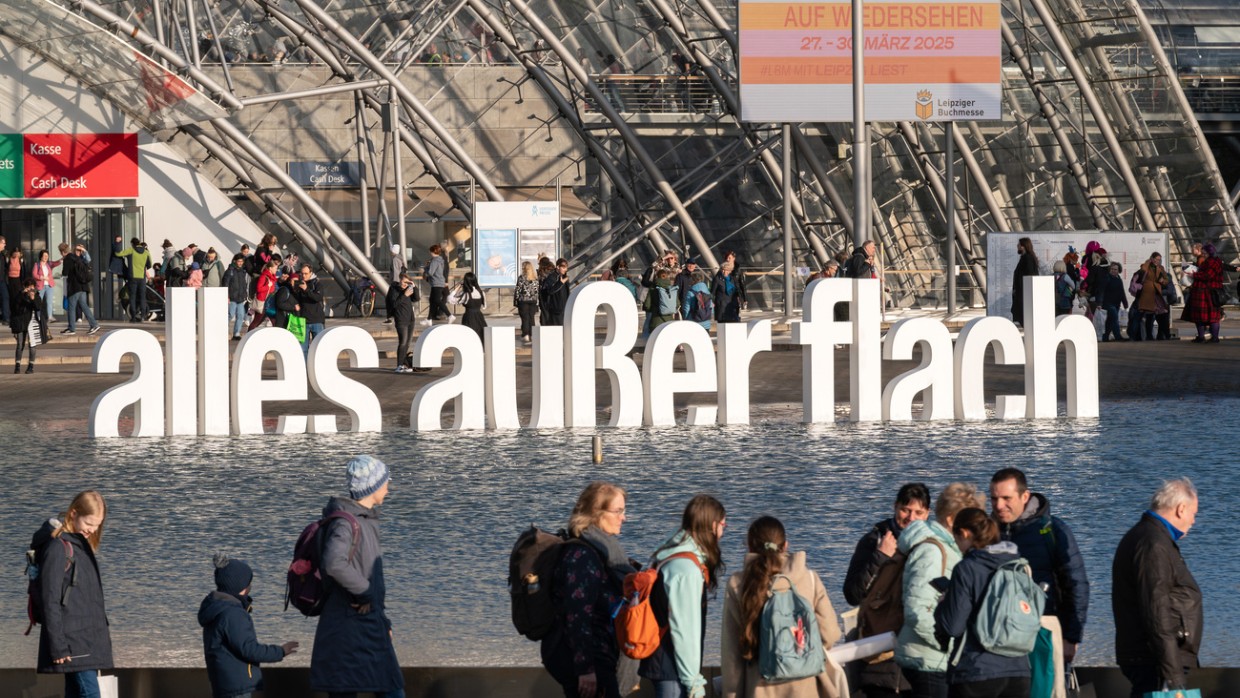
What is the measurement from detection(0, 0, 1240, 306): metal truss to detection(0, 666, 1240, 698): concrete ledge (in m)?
27.1

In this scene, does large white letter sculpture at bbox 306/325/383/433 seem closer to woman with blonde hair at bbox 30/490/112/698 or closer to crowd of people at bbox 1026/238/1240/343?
woman with blonde hair at bbox 30/490/112/698

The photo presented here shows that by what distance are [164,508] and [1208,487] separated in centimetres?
730

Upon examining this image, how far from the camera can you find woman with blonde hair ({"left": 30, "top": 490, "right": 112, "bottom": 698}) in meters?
7.29

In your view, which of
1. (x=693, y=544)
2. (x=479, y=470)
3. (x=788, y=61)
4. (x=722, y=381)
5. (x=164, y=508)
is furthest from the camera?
(x=788, y=61)

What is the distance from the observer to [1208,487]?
12977 mm

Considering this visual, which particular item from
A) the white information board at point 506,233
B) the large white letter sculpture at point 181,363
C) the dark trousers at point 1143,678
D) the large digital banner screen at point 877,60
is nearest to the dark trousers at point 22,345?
the large white letter sculpture at point 181,363

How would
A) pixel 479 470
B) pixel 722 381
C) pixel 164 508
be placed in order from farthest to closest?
1. pixel 722 381
2. pixel 479 470
3. pixel 164 508

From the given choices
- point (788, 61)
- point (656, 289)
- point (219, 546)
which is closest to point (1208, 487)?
point (219, 546)

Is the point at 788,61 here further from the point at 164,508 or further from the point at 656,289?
the point at 164,508

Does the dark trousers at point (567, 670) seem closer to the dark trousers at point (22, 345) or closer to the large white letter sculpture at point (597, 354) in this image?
the large white letter sculpture at point (597, 354)

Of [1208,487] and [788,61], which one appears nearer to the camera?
[1208,487]

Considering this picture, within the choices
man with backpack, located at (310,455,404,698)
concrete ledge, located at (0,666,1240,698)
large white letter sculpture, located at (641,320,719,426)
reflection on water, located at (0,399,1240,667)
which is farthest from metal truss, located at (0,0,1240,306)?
man with backpack, located at (310,455,404,698)

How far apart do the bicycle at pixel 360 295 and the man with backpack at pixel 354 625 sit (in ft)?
89.0

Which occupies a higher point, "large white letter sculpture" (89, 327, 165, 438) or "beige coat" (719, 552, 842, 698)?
"large white letter sculpture" (89, 327, 165, 438)
